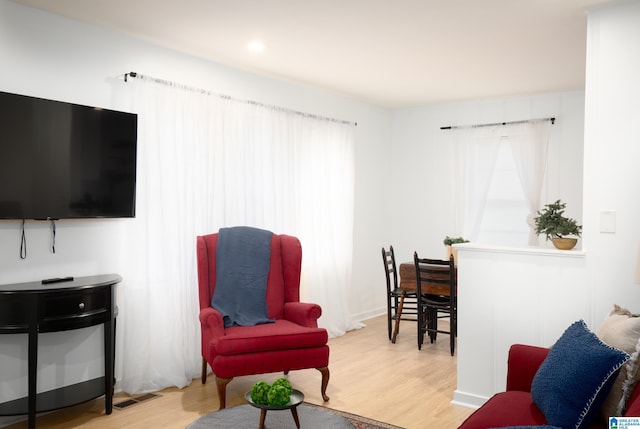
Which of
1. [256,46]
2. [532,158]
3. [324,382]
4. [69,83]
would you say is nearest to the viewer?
[69,83]

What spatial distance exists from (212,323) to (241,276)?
0.57 metres

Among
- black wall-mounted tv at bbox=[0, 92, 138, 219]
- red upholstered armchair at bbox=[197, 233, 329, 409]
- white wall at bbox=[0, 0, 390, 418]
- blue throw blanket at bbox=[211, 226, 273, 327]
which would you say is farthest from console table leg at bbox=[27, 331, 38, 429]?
blue throw blanket at bbox=[211, 226, 273, 327]

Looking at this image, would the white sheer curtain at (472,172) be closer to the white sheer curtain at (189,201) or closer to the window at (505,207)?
the window at (505,207)

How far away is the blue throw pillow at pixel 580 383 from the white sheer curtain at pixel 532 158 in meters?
3.97

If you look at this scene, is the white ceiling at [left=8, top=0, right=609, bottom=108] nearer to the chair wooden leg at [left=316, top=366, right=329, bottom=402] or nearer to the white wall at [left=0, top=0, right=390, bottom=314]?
the white wall at [left=0, top=0, right=390, bottom=314]

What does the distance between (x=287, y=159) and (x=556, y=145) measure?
3.05 metres

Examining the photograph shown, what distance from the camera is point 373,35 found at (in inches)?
155

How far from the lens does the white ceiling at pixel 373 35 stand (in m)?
3.39

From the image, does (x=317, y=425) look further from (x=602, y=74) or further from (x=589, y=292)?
(x=602, y=74)

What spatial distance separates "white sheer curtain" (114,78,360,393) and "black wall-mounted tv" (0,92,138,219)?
0.69 feet

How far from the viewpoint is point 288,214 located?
17.5 ft

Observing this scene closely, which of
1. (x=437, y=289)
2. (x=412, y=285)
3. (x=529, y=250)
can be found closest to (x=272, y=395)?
(x=529, y=250)

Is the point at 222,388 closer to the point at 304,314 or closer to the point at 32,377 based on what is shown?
the point at 304,314

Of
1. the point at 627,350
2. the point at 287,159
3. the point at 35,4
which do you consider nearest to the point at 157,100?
the point at 35,4
